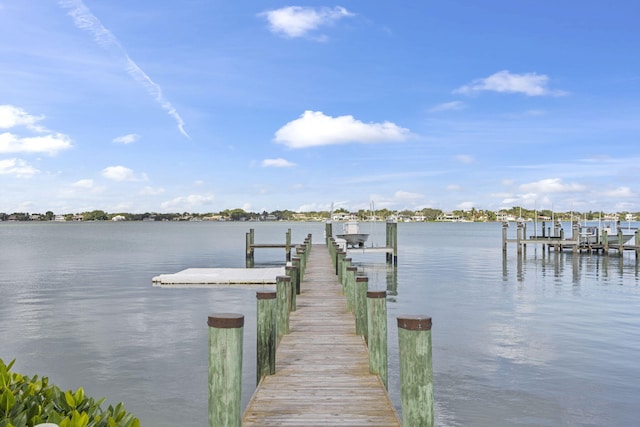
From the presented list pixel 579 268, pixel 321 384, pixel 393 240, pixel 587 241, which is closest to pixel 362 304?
pixel 321 384

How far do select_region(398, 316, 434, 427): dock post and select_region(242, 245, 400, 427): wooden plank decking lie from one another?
32.3 inches

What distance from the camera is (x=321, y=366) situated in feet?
28.5

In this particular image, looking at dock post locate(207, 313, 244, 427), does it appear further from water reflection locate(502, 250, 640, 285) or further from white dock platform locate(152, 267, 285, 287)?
water reflection locate(502, 250, 640, 285)

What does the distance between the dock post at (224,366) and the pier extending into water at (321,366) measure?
11 millimetres

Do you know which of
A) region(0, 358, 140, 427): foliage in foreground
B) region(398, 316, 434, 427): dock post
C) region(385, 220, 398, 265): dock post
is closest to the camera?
region(0, 358, 140, 427): foliage in foreground

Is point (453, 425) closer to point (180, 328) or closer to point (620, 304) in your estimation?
point (180, 328)

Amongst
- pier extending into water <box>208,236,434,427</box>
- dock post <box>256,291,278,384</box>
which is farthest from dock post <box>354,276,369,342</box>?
dock post <box>256,291,278,384</box>

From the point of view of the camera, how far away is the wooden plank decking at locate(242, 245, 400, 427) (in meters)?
6.44

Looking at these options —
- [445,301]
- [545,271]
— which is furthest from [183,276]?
[545,271]

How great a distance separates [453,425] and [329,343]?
2908 mm

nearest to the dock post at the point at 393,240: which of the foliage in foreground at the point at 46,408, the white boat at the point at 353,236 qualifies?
the white boat at the point at 353,236

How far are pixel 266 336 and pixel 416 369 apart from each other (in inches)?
137

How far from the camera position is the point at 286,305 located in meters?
11.1

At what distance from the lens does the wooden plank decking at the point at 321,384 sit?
21.1ft
